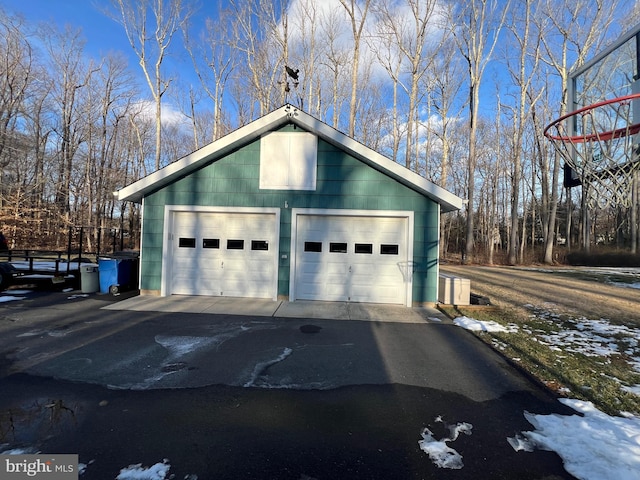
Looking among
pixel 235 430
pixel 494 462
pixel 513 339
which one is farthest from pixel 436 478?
pixel 513 339

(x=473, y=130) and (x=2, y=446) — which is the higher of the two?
(x=473, y=130)

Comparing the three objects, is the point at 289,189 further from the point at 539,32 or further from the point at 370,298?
the point at 539,32

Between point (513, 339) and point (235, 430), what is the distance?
Result: 513 cm

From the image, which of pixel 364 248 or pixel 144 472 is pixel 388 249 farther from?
pixel 144 472

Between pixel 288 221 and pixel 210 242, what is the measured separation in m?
2.32

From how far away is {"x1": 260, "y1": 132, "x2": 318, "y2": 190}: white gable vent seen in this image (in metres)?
8.84

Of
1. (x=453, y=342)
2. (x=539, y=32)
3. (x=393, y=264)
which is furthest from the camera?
(x=539, y=32)

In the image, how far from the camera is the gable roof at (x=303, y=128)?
27.2 feet

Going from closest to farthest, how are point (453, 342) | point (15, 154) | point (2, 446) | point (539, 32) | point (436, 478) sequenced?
1. point (436, 478)
2. point (2, 446)
3. point (453, 342)
4. point (15, 154)
5. point (539, 32)

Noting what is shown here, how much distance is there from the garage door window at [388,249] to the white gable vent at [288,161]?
2452mm

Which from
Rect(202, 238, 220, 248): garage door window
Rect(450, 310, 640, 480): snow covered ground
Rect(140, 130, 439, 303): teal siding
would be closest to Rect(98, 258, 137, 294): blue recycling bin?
Rect(140, 130, 439, 303): teal siding

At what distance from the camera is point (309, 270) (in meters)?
8.92

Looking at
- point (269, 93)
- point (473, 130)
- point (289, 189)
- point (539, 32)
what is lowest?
point (289, 189)

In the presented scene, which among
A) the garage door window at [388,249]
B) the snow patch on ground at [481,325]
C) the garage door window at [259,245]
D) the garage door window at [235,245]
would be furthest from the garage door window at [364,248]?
the garage door window at [235,245]
